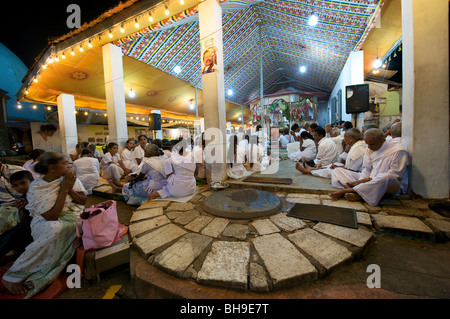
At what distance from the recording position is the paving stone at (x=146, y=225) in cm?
233

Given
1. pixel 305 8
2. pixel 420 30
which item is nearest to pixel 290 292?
pixel 420 30

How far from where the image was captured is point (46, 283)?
1859 mm

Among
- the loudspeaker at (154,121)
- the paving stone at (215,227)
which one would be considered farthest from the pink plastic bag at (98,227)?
the loudspeaker at (154,121)

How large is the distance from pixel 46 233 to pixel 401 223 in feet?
13.4

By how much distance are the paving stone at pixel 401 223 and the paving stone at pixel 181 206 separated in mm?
2626

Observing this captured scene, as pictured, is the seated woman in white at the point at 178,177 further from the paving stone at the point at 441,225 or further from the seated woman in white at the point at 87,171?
the paving stone at the point at 441,225

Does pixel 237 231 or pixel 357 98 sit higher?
pixel 357 98

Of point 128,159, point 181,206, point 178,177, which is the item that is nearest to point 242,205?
point 181,206

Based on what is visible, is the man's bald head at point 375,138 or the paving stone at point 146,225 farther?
the man's bald head at point 375,138

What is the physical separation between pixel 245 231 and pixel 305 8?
7.60 m

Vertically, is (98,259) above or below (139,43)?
below

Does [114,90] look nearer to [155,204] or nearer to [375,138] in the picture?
[155,204]

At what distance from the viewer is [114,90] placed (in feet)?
20.5

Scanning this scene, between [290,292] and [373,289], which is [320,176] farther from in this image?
[290,292]
